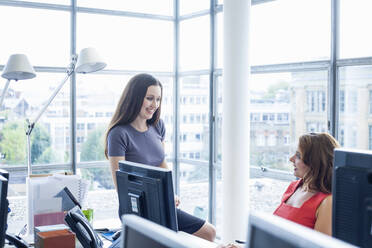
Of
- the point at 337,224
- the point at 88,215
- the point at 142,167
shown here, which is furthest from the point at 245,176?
the point at 337,224

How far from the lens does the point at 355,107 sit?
3.77 m

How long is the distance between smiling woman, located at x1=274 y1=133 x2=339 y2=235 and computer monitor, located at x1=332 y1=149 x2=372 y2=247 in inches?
27.9

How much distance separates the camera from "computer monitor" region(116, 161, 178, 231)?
73.9 inches

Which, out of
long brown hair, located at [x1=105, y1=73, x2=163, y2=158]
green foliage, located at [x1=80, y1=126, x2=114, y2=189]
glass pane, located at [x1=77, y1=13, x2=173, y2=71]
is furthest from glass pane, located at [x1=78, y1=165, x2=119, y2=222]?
long brown hair, located at [x1=105, y1=73, x2=163, y2=158]

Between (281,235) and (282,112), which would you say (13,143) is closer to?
(282,112)

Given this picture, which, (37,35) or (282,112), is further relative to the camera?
(37,35)

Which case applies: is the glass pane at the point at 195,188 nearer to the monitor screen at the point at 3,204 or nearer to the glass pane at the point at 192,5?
the glass pane at the point at 192,5

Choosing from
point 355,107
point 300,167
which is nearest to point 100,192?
point 355,107

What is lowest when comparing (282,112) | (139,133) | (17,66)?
(139,133)

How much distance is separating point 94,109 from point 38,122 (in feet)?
2.06

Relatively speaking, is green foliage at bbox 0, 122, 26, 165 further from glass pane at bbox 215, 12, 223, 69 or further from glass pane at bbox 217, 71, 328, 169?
glass pane at bbox 217, 71, 328, 169

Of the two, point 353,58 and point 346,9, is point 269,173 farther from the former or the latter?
point 346,9

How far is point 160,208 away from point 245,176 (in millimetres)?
2656

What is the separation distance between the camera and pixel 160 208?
1896mm
